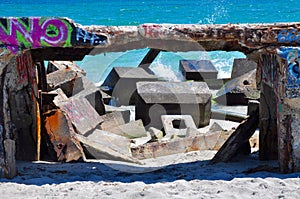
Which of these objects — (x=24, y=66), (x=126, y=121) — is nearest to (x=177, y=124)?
(x=126, y=121)

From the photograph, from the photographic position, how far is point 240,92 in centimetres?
1297

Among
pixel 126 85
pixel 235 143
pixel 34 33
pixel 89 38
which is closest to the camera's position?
pixel 34 33

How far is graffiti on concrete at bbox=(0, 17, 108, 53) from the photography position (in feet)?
20.1

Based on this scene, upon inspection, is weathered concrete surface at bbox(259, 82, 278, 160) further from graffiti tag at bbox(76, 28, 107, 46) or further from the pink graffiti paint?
the pink graffiti paint

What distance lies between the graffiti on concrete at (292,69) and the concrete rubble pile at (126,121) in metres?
2.00

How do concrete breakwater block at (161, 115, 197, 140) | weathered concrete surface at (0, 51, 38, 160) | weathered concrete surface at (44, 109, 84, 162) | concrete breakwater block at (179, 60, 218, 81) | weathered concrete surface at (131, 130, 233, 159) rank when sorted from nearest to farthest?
1. weathered concrete surface at (0, 51, 38, 160)
2. weathered concrete surface at (44, 109, 84, 162)
3. weathered concrete surface at (131, 130, 233, 159)
4. concrete breakwater block at (161, 115, 197, 140)
5. concrete breakwater block at (179, 60, 218, 81)

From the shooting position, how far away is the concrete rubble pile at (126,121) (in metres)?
7.71

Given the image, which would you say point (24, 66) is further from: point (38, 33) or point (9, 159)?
point (9, 159)

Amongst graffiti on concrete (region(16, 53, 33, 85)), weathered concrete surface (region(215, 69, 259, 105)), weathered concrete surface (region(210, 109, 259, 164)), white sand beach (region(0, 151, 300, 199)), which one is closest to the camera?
white sand beach (region(0, 151, 300, 199))

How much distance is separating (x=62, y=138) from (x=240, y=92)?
6.52 m

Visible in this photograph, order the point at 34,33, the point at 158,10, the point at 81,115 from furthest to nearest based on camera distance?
1. the point at 158,10
2. the point at 81,115
3. the point at 34,33

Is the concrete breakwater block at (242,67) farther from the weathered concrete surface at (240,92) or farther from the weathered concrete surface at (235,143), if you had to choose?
the weathered concrete surface at (235,143)

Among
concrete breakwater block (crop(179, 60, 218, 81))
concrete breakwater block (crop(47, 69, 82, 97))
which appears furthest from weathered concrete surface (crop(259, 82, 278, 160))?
concrete breakwater block (crop(179, 60, 218, 81))

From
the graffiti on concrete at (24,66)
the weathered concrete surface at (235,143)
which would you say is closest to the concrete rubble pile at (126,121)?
the weathered concrete surface at (235,143)
